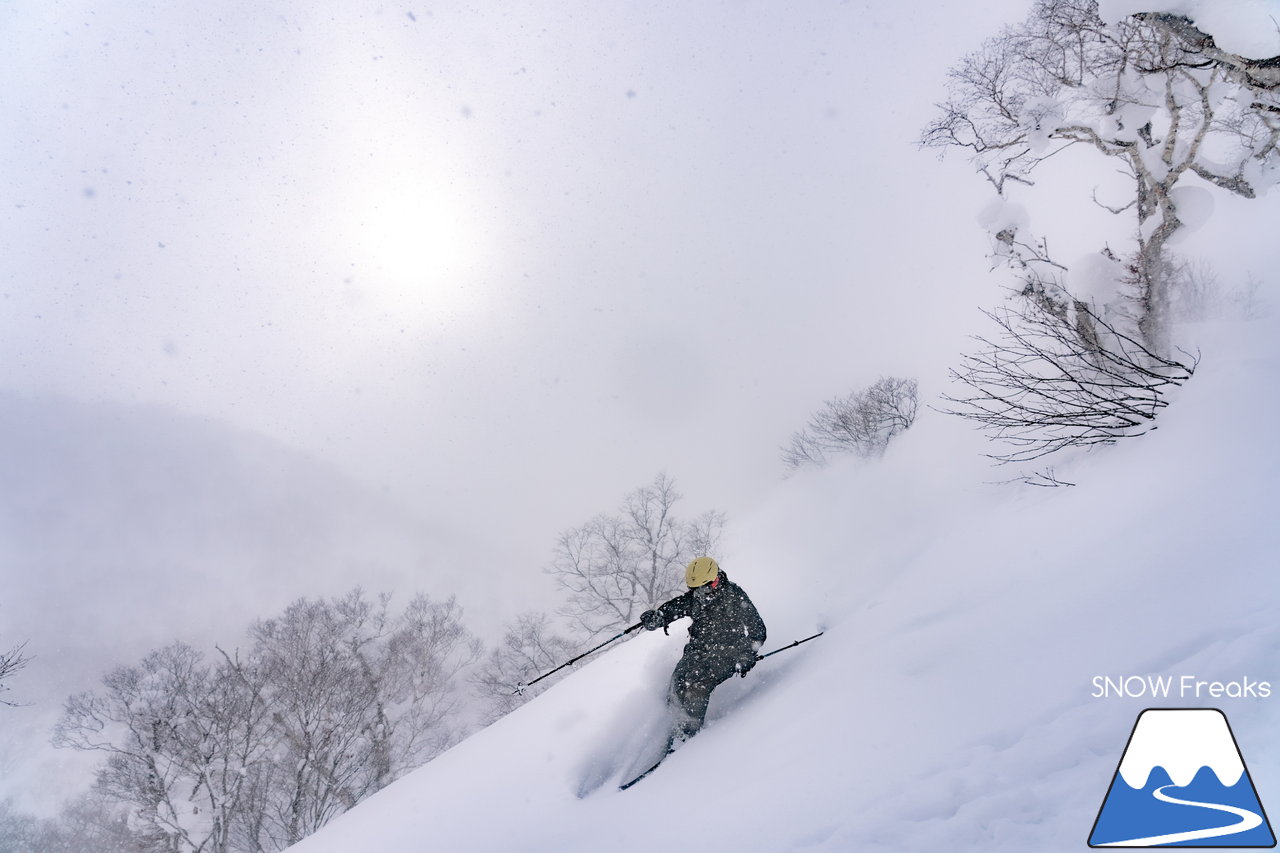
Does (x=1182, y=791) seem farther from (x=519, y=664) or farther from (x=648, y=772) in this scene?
(x=519, y=664)

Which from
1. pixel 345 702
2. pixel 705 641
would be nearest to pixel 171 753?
pixel 345 702

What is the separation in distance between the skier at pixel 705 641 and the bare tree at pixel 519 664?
16576 mm

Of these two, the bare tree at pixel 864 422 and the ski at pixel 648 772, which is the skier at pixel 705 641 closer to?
the ski at pixel 648 772

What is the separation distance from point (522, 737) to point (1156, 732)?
5265 millimetres

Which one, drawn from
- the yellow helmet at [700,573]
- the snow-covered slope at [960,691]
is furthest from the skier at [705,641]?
the snow-covered slope at [960,691]

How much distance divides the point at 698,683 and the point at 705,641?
40 cm

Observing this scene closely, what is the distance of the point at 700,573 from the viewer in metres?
4.65

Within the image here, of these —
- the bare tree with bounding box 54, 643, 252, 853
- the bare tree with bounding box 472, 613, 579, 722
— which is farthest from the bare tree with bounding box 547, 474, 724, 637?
the bare tree with bounding box 54, 643, 252, 853

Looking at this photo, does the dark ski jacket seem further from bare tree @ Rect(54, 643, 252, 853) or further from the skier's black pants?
bare tree @ Rect(54, 643, 252, 853)

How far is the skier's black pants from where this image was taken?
460cm

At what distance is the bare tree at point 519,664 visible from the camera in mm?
19750

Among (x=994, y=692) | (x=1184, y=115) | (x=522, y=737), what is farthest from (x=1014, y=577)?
(x=1184, y=115)

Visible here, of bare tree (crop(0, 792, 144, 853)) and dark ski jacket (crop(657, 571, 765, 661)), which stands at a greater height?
bare tree (crop(0, 792, 144, 853))

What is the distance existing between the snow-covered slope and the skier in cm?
28
